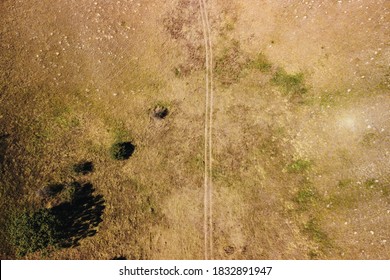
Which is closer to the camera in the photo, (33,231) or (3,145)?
(33,231)

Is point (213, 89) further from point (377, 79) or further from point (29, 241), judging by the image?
point (29, 241)

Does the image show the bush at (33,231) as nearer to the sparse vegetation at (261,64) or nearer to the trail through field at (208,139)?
the trail through field at (208,139)

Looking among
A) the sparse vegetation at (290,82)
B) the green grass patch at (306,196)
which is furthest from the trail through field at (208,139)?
the green grass patch at (306,196)

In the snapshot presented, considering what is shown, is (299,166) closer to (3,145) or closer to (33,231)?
(33,231)

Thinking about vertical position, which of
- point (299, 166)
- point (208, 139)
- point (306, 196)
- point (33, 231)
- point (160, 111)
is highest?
point (160, 111)

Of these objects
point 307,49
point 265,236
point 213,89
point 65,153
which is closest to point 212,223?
point 265,236

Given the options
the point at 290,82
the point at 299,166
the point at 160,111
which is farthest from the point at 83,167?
the point at 290,82
